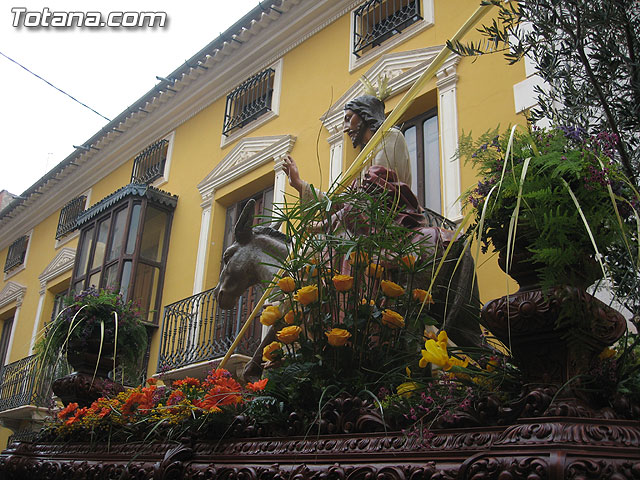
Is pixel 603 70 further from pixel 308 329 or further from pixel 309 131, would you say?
pixel 309 131

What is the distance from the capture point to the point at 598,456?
125cm

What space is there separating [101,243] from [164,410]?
11628 mm

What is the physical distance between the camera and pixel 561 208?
5.34 ft

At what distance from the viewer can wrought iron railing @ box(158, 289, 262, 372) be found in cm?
962

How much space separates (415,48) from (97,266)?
26.5ft

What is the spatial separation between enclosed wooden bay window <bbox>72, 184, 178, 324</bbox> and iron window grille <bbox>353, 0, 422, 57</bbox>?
4974 millimetres

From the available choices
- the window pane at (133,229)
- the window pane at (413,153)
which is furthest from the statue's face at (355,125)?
the window pane at (133,229)

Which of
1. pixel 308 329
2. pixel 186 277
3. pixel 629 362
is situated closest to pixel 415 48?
pixel 186 277

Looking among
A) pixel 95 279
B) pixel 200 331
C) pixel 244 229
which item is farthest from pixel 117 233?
pixel 244 229

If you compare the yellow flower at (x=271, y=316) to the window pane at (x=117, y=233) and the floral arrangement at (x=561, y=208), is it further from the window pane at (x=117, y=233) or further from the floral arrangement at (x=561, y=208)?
the window pane at (x=117, y=233)

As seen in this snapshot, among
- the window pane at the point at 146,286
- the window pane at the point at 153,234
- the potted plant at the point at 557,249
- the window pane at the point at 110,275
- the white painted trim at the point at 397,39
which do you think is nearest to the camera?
the potted plant at the point at 557,249

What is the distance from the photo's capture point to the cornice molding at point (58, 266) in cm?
1558

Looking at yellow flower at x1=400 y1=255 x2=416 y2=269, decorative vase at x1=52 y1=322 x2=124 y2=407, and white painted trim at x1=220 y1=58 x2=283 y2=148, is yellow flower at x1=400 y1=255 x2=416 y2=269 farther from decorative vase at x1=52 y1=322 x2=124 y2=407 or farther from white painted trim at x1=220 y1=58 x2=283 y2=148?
white painted trim at x1=220 y1=58 x2=283 y2=148

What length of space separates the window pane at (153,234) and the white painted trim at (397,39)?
501cm
